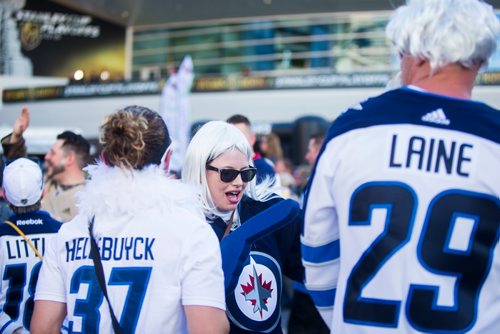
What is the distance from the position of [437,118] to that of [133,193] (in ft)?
3.70

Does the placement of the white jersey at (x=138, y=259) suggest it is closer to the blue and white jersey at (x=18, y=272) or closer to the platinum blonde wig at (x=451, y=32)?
the platinum blonde wig at (x=451, y=32)

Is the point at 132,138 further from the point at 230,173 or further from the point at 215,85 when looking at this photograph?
the point at 215,85

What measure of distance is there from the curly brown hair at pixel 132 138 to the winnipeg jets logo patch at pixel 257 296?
711mm

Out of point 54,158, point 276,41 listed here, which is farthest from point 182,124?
point 276,41

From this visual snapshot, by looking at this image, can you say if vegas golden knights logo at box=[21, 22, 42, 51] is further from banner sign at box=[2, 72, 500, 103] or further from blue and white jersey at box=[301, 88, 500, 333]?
blue and white jersey at box=[301, 88, 500, 333]

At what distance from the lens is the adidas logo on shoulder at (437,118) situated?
207 centimetres

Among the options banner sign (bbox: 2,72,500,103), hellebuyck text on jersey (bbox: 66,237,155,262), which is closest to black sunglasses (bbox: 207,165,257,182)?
hellebuyck text on jersey (bbox: 66,237,155,262)

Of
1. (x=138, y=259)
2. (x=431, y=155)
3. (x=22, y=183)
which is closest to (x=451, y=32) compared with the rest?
(x=431, y=155)

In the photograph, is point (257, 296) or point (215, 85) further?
point (215, 85)

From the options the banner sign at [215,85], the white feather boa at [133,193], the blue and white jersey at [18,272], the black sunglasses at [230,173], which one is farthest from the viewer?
the banner sign at [215,85]

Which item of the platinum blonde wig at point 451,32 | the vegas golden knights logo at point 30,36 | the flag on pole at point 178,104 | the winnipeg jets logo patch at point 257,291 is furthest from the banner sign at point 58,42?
the platinum blonde wig at point 451,32

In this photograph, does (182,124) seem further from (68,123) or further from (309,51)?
(309,51)

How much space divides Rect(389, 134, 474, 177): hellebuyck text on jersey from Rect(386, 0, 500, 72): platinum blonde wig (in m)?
0.24

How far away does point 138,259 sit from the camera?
238 centimetres
